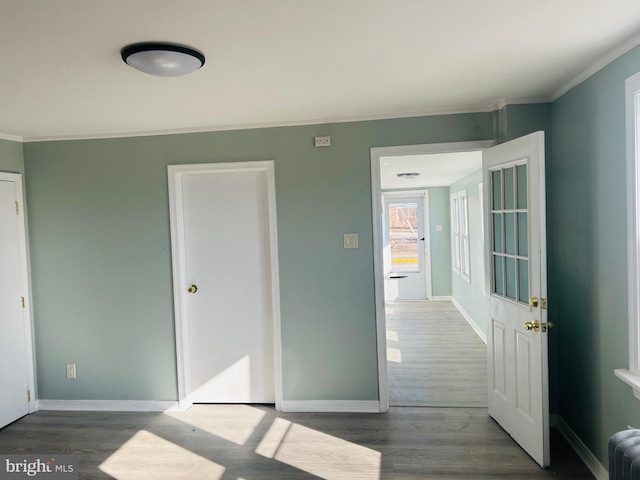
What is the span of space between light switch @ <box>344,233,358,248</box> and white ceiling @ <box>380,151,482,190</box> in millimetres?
1067

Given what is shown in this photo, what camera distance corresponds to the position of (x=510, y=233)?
2855 mm

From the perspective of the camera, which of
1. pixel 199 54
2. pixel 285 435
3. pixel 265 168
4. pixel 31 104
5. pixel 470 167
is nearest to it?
pixel 199 54

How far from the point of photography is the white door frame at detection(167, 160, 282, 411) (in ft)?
11.3

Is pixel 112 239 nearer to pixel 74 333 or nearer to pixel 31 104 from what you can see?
pixel 74 333

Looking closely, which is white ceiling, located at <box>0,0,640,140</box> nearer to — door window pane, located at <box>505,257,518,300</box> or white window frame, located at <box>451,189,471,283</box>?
door window pane, located at <box>505,257,518,300</box>

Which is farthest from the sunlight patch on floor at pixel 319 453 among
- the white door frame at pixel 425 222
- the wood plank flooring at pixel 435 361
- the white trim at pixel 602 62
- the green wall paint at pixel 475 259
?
the white door frame at pixel 425 222

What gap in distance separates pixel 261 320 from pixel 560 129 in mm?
2572

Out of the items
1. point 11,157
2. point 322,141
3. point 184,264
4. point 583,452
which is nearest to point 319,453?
point 583,452

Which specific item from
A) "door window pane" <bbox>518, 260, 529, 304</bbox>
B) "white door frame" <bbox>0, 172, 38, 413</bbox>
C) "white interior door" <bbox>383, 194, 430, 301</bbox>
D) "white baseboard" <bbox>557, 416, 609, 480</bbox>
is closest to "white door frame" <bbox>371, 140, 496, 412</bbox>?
"door window pane" <bbox>518, 260, 529, 304</bbox>

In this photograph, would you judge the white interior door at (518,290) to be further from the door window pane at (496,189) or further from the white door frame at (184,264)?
the white door frame at (184,264)

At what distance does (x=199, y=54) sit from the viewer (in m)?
1.99

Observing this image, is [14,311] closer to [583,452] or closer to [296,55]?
[296,55]

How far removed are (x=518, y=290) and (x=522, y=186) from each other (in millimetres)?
647

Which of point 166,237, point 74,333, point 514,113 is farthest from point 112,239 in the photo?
point 514,113
